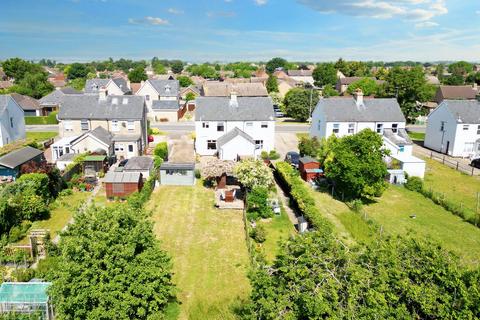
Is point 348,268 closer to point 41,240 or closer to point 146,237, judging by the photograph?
point 146,237

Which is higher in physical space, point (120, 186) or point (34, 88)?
point (34, 88)

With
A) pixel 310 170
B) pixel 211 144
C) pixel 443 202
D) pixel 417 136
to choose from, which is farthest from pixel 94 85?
pixel 443 202

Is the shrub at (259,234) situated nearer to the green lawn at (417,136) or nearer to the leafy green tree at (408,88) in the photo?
the green lawn at (417,136)

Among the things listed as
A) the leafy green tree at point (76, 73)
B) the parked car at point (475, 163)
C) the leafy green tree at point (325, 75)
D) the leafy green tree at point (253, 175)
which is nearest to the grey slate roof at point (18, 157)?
the leafy green tree at point (253, 175)

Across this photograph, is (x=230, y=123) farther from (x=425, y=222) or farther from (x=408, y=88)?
(x=408, y=88)

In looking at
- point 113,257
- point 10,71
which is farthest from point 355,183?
point 10,71

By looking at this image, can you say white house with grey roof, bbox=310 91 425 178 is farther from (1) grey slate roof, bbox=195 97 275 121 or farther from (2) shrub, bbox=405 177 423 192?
(2) shrub, bbox=405 177 423 192
